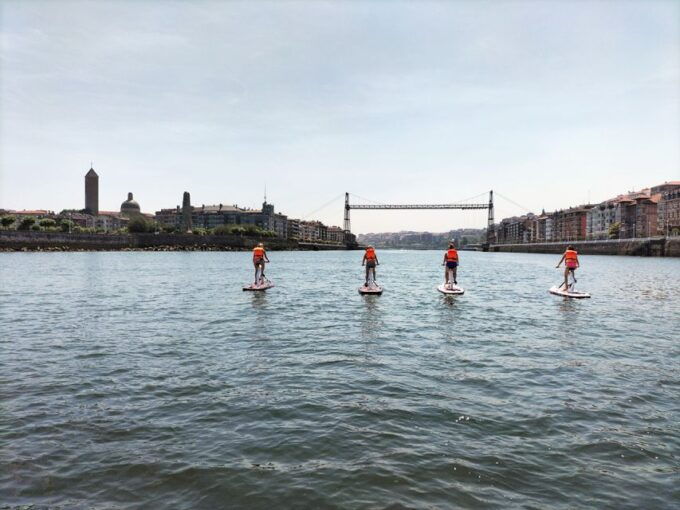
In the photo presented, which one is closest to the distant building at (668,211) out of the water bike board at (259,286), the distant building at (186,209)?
the distant building at (186,209)

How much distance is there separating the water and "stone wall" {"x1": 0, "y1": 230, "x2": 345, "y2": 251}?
376ft

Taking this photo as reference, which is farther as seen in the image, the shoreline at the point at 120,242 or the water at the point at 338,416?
the shoreline at the point at 120,242

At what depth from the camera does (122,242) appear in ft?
469

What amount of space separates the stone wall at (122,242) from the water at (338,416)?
114581 mm

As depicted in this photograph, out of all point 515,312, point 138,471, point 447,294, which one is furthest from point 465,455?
point 447,294

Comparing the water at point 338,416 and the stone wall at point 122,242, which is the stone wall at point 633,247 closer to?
the water at point 338,416

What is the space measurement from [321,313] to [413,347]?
7558 millimetres

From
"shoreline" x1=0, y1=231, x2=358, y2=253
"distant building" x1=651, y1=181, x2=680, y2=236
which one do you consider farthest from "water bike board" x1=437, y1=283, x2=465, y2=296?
"distant building" x1=651, y1=181, x2=680, y2=236

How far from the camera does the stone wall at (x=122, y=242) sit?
4449 inches

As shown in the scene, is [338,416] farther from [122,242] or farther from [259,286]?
[122,242]

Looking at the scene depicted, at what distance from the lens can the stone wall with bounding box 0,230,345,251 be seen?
113000mm

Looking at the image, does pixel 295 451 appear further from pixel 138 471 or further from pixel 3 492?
pixel 3 492

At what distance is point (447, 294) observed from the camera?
27.5 meters

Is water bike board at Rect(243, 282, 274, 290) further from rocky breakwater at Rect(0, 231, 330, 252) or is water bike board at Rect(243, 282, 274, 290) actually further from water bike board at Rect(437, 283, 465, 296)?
rocky breakwater at Rect(0, 231, 330, 252)
